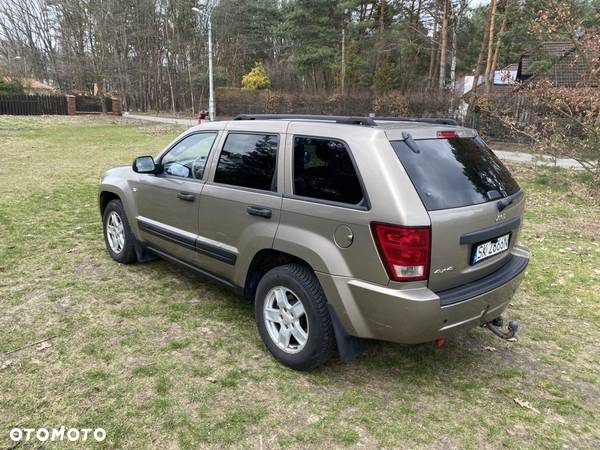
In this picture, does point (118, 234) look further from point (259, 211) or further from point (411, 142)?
point (411, 142)

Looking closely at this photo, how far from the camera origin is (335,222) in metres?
2.69

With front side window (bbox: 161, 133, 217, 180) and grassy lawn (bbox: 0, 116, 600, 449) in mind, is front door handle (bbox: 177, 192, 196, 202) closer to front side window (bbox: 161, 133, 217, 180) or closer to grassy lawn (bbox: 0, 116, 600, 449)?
front side window (bbox: 161, 133, 217, 180)

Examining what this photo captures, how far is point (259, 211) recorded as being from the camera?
3145mm

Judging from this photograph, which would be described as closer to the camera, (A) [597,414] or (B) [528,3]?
(A) [597,414]

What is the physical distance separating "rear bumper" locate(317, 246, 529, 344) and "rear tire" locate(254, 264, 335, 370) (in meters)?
0.13

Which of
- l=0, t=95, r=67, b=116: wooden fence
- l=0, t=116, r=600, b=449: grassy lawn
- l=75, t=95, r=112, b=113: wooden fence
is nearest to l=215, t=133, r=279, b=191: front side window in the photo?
l=0, t=116, r=600, b=449: grassy lawn

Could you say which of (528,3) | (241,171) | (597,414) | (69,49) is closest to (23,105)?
(69,49)

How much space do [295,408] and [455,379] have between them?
3.77ft

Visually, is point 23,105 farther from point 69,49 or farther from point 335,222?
point 335,222

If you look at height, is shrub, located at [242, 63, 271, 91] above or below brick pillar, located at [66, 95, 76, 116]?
above

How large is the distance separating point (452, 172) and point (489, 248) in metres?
0.55

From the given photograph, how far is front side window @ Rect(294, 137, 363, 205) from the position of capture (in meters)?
2.71

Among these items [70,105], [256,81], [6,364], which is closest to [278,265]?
[6,364]

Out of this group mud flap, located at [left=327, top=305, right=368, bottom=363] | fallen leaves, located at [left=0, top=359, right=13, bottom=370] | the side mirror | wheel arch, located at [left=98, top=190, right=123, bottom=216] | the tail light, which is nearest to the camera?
the tail light
